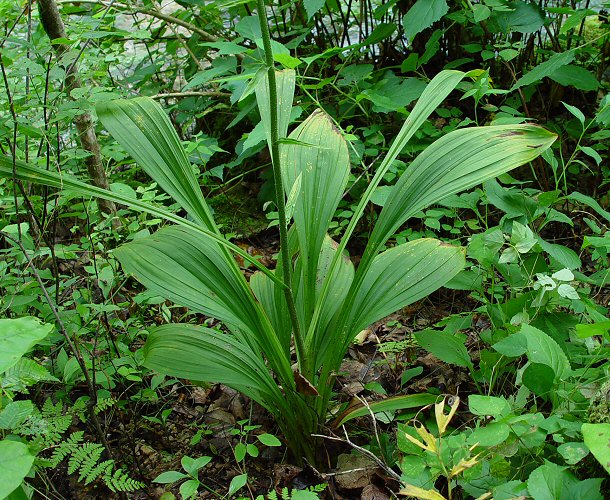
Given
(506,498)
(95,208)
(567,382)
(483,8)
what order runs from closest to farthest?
(506,498) → (567,382) → (95,208) → (483,8)

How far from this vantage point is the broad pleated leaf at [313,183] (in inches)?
59.2

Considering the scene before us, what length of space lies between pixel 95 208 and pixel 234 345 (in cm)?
74

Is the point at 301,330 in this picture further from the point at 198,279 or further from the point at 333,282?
the point at 198,279

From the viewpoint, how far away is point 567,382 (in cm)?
118

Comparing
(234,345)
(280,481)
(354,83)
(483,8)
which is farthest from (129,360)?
(483,8)

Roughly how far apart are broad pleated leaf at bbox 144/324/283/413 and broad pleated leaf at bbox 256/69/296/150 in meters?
0.50

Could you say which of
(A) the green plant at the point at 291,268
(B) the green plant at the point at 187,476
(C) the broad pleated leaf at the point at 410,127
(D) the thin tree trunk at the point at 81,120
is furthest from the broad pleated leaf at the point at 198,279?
(D) the thin tree trunk at the point at 81,120

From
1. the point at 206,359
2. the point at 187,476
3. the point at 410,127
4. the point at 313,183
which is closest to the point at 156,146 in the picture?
the point at 313,183

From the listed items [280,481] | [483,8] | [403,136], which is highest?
[483,8]

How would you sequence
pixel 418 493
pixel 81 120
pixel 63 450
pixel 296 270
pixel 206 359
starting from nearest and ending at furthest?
pixel 418 493 < pixel 63 450 < pixel 206 359 < pixel 296 270 < pixel 81 120

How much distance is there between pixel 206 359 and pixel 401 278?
533mm

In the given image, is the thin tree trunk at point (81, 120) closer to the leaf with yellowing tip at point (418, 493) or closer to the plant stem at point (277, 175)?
the plant stem at point (277, 175)

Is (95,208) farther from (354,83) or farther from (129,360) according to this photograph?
(354,83)

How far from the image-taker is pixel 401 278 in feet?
4.86
